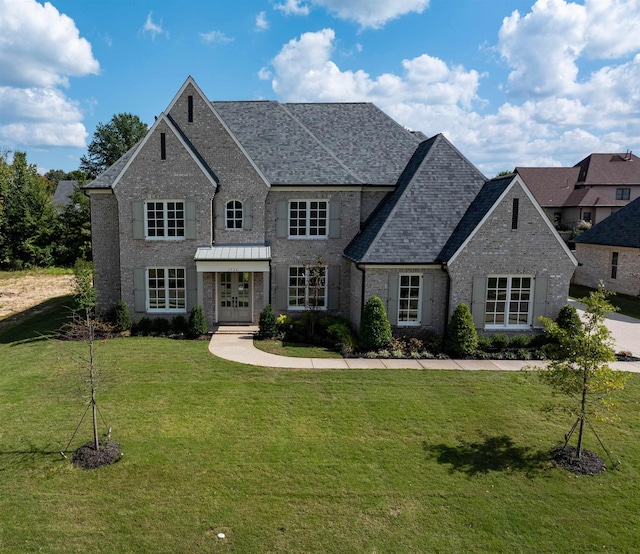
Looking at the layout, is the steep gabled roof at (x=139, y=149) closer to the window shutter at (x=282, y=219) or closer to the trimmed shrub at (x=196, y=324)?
the window shutter at (x=282, y=219)

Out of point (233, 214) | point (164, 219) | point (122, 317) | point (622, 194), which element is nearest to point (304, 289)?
point (233, 214)

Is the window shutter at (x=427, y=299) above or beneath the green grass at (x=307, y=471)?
above

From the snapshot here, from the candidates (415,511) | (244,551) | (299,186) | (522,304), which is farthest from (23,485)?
(522,304)

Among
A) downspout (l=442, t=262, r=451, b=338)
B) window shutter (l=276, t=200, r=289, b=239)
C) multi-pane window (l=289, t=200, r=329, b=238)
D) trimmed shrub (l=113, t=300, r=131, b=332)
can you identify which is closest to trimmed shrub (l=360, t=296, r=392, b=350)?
downspout (l=442, t=262, r=451, b=338)

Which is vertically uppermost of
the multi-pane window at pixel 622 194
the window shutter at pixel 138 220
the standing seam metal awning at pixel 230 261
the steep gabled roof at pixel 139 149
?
the multi-pane window at pixel 622 194

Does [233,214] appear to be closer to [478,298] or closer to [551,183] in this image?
[478,298]

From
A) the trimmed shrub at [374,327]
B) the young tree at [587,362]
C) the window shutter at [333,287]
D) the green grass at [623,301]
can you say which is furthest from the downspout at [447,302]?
the green grass at [623,301]
